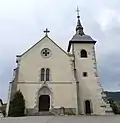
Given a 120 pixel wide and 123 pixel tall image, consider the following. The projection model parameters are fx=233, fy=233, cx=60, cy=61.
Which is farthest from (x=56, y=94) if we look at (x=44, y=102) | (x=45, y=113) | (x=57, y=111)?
(x=45, y=113)

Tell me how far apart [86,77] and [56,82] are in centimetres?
418

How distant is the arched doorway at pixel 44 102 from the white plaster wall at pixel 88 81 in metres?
Answer: 4.12

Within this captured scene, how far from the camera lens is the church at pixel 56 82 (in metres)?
27.1

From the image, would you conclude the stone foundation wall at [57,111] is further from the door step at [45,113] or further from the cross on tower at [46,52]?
the cross on tower at [46,52]

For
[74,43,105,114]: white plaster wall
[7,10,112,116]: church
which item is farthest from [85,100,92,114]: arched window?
[74,43,105,114]: white plaster wall

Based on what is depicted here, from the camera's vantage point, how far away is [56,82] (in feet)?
91.9

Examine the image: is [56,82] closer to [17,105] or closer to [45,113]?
[45,113]

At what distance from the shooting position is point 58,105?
88.7 feet

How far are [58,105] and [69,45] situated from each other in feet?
31.4

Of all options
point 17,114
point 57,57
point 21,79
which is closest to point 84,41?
point 57,57

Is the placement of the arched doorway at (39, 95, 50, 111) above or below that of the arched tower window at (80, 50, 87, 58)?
below

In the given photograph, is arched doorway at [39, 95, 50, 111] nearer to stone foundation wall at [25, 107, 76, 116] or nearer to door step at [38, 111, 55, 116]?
stone foundation wall at [25, 107, 76, 116]

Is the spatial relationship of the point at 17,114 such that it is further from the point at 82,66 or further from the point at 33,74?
the point at 82,66

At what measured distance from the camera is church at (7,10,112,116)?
27.1 metres
